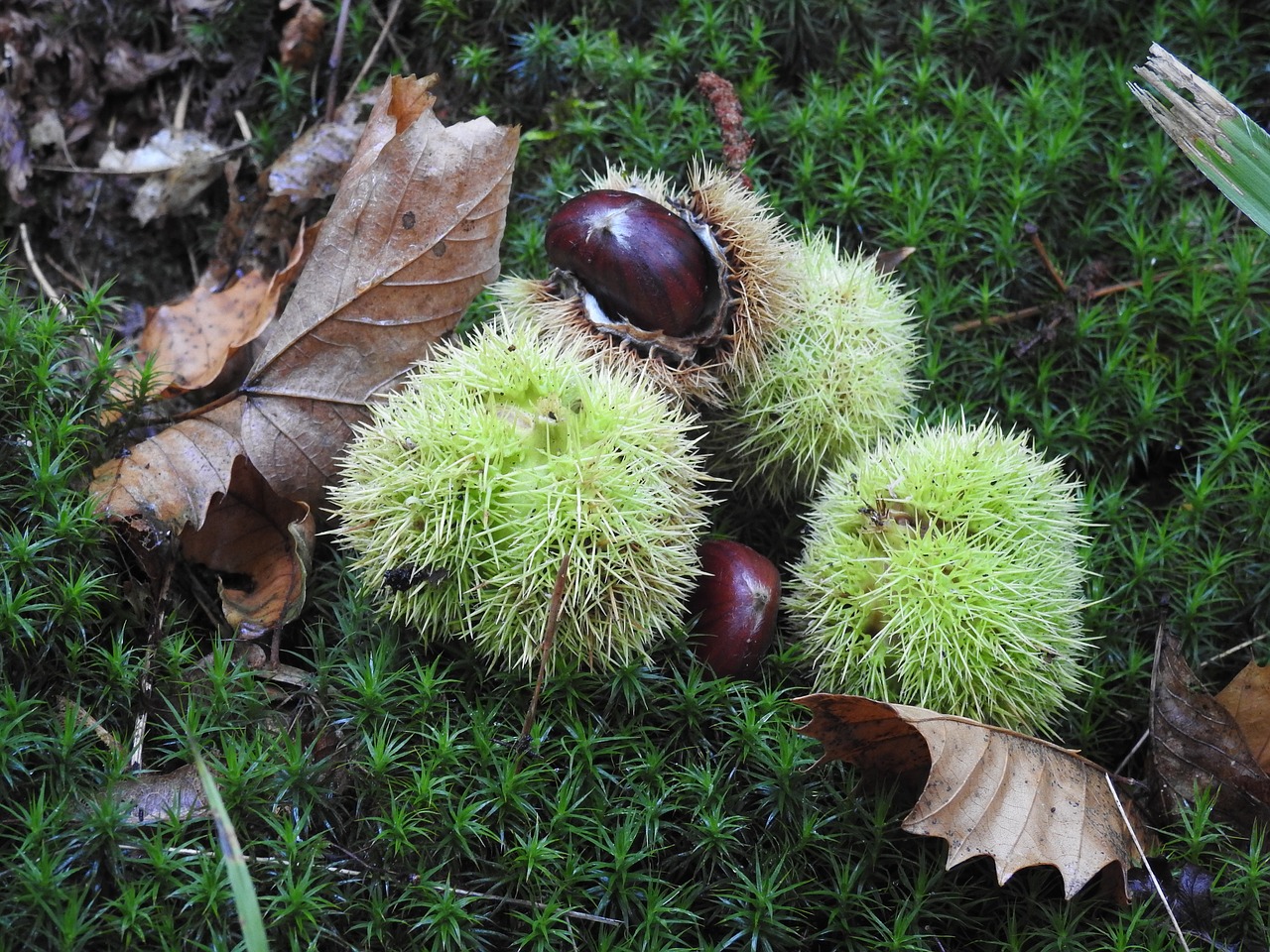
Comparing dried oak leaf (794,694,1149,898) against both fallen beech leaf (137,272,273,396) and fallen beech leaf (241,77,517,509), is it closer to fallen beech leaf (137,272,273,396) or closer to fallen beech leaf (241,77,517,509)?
fallen beech leaf (241,77,517,509)

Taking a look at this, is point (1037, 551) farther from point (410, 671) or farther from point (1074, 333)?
point (410, 671)

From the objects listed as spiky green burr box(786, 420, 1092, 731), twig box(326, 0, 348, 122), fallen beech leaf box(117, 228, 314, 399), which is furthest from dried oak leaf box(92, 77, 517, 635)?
spiky green burr box(786, 420, 1092, 731)

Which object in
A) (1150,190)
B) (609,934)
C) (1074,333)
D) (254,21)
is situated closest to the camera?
(609,934)

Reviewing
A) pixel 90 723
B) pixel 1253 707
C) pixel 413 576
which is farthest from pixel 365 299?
pixel 1253 707

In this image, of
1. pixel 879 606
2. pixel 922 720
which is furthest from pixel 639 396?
pixel 922 720

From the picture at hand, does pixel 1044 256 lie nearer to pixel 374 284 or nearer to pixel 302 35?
pixel 374 284

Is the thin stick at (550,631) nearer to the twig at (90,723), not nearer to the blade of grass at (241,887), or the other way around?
the blade of grass at (241,887)

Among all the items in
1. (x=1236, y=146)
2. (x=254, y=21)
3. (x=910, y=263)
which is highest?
(x=1236, y=146)
